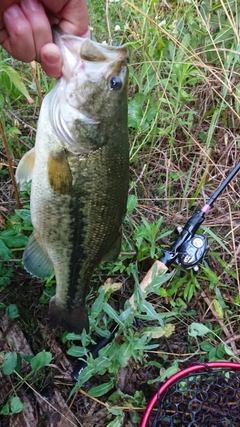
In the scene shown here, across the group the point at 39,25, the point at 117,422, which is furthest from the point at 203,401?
the point at 39,25

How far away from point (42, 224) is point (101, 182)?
327 millimetres

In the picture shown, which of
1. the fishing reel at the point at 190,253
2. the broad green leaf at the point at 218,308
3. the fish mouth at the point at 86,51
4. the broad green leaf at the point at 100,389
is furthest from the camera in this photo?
the broad green leaf at the point at 218,308

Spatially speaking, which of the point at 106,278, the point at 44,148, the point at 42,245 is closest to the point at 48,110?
the point at 44,148

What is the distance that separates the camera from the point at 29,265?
1987mm

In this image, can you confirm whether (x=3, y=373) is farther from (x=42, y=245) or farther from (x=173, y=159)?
(x=173, y=159)

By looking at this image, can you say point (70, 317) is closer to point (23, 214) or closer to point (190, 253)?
point (23, 214)

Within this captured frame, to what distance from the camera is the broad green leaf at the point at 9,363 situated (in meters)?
2.08

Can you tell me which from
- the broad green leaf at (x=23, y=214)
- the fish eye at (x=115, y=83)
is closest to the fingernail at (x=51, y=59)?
the fish eye at (x=115, y=83)

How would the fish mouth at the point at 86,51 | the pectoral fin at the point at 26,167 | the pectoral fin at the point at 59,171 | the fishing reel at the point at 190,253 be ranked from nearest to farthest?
the fish mouth at the point at 86,51, the pectoral fin at the point at 59,171, the pectoral fin at the point at 26,167, the fishing reel at the point at 190,253

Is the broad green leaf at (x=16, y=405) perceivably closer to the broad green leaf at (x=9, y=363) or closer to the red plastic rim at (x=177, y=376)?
the broad green leaf at (x=9, y=363)

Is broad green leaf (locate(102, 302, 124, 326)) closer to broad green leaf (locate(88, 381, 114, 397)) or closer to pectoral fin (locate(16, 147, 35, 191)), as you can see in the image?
broad green leaf (locate(88, 381, 114, 397))

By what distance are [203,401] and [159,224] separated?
1048 mm

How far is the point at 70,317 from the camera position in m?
2.07

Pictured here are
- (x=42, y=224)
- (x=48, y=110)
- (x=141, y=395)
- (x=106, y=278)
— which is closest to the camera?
(x=48, y=110)
